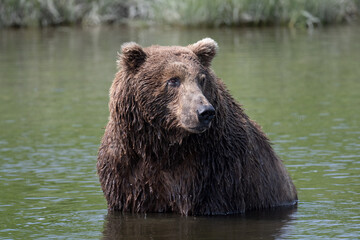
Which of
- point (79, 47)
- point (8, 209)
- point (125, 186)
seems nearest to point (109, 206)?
point (125, 186)

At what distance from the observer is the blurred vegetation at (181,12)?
33.3 meters

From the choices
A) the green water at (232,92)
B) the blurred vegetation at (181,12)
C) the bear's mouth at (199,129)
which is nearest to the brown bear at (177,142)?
the bear's mouth at (199,129)

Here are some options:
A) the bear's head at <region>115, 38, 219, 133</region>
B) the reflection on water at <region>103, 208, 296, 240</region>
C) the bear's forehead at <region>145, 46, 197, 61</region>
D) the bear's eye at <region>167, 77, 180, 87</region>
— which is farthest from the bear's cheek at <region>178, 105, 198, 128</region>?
the reflection on water at <region>103, 208, 296, 240</region>

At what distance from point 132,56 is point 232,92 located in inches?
394

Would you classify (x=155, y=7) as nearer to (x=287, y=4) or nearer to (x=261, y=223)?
(x=287, y=4)

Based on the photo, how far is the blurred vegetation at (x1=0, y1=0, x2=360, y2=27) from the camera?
33281mm

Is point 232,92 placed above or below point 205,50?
below

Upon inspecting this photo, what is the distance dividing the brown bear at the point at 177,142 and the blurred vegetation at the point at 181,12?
79.5ft

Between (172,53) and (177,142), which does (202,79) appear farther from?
(177,142)

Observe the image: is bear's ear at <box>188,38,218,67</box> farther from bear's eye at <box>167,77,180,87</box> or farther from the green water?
the green water

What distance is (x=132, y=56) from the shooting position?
8.81 metres

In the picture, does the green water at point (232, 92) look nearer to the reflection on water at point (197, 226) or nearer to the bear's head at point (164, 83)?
the reflection on water at point (197, 226)

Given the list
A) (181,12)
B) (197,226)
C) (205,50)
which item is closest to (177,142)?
(197,226)

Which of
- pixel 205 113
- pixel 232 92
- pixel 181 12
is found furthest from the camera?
pixel 181 12
